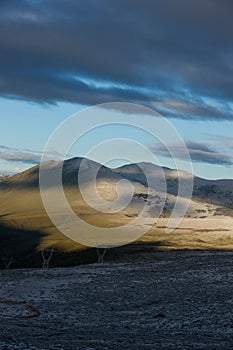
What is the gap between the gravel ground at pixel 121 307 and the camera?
27.7 m

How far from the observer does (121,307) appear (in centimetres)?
4309

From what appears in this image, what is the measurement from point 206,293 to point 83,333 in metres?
16.8

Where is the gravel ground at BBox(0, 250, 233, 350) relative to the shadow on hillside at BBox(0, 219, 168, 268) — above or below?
above

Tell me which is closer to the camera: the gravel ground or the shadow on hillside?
the gravel ground

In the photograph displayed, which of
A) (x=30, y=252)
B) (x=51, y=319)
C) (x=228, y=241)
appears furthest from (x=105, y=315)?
(x=30, y=252)

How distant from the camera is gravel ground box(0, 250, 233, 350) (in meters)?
27.7

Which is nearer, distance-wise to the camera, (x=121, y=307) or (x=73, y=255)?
(x=121, y=307)

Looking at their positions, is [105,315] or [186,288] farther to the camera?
[186,288]

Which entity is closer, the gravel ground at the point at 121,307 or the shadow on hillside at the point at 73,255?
the gravel ground at the point at 121,307

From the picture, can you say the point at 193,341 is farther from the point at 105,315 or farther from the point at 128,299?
the point at 128,299

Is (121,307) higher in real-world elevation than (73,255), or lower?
higher

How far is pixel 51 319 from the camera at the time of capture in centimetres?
3809

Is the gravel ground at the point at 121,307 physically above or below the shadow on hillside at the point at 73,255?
above

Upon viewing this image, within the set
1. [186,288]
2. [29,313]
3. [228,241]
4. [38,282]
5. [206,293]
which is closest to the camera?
[29,313]
